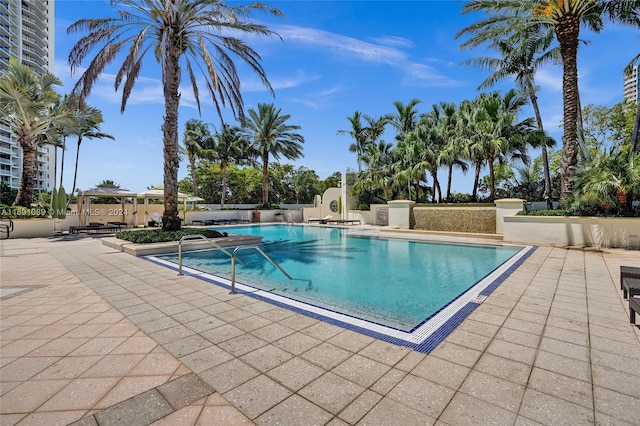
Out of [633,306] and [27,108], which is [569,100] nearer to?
[633,306]

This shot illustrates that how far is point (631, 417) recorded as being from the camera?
81.4 inches

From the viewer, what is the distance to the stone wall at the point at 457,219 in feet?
47.8

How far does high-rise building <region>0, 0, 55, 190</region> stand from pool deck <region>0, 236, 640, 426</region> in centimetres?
7206

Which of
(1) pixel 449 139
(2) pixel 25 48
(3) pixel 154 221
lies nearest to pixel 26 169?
(3) pixel 154 221

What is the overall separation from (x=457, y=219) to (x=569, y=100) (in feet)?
21.9

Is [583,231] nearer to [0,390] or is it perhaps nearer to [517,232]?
[517,232]

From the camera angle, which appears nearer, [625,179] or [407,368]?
[407,368]

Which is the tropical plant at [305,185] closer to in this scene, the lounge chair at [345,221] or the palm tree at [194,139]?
the palm tree at [194,139]

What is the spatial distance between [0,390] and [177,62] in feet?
39.3

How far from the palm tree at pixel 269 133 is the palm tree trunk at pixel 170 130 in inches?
583

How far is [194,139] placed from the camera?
1128 inches

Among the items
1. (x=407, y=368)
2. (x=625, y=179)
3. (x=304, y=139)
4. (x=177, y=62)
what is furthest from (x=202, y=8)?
(x=304, y=139)

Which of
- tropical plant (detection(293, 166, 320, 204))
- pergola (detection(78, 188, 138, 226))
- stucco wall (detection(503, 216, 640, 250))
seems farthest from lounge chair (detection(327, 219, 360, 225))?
pergola (detection(78, 188, 138, 226))

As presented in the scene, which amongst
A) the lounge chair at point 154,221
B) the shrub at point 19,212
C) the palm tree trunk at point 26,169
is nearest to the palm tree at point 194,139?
the lounge chair at point 154,221
